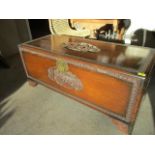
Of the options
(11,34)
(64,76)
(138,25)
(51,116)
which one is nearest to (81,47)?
(64,76)

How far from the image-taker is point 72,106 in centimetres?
140

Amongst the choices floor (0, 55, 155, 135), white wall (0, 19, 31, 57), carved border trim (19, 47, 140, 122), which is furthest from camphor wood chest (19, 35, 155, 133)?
white wall (0, 19, 31, 57)

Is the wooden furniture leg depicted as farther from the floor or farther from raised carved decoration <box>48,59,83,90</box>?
raised carved decoration <box>48,59,83,90</box>

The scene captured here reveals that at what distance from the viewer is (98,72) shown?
1.00 metres

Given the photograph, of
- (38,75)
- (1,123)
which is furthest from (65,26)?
(1,123)

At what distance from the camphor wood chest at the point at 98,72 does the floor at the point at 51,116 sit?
0.14 meters

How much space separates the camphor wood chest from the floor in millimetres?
137

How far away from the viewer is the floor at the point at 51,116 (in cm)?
116

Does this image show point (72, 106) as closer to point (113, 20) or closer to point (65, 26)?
point (113, 20)

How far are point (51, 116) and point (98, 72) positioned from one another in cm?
63

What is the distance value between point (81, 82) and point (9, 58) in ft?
6.31

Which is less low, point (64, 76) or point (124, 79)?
point (124, 79)

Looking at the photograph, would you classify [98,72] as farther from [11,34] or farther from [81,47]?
[11,34]

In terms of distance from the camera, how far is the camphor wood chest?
0.94 meters
